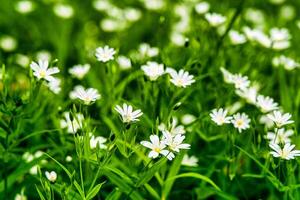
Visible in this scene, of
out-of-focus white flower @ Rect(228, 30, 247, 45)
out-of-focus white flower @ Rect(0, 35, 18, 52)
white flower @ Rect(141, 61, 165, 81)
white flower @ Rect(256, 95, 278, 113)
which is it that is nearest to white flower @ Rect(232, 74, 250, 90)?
white flower @ Rect(256, 95, 278, 113)

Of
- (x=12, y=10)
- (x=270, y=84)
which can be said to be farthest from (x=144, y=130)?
(x=12, y=10)

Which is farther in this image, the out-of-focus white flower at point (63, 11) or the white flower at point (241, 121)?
the out-of-focus white flower at point (63, 11)

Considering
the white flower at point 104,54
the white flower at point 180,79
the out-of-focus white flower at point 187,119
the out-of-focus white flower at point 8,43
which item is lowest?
the out-of-focus white flower at point 187,119

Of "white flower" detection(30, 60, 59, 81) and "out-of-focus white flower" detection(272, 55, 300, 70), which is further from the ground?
"white flower" detection(30, 60, 59, 81)

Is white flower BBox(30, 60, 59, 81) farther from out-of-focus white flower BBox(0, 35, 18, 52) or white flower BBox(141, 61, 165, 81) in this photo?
out-of-focus white flower BBox(0, 35, 18, 52)

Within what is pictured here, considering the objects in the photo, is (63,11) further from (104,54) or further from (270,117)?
(270,117)

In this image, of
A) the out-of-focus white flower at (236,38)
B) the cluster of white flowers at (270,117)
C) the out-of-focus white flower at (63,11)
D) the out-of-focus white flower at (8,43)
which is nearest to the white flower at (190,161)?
Answer: the cluster of white flowers at (270,117)

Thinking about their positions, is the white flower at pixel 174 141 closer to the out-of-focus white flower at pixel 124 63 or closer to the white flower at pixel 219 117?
the white flower at pixel 219 117

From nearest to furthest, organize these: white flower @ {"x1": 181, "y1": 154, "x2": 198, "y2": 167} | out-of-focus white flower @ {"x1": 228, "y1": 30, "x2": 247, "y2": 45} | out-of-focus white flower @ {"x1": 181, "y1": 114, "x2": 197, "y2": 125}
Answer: white flower @ {"x1": 181, "y1": 154, "x2": 198, "y2": 167} → out-of-focus white flower @ {"x1": 181, "y1": 114, "x2": 197, "y2": 125} → out-of-focus white flower @ {"x1": 228, "y1": 30, "x2": 247, "y2": 45}

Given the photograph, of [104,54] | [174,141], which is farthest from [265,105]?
[104,54]
